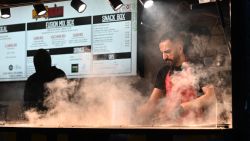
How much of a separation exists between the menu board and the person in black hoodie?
0.08 meters

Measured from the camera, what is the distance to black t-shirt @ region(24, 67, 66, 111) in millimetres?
5891

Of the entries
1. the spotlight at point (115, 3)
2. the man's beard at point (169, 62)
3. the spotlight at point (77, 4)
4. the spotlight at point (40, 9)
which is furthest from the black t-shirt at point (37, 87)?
the man's beard at point (169, 62)

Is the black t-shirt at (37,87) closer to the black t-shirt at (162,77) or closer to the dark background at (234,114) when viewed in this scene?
the dark background at (234,114)

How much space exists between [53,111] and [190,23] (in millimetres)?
2212

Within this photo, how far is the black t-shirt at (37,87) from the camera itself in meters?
5.89

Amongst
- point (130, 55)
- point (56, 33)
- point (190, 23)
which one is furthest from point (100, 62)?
point (190, 23)

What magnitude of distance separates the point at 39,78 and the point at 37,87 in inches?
5.3

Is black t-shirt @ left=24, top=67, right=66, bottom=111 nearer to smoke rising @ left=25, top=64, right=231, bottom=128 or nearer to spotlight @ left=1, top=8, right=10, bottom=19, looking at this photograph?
smoke rising @ left=25, top=64, right=231, bottom=128

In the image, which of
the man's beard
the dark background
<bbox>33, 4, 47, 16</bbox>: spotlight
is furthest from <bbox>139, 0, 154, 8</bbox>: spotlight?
<bbox>33, 4, 47, 16</bbox>: spotlight

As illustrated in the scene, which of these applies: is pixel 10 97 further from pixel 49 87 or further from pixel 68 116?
pixel 68 116

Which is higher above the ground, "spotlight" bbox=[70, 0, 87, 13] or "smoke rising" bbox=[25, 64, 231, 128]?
"spotlight" bbox=[70, 0, 87, 13]

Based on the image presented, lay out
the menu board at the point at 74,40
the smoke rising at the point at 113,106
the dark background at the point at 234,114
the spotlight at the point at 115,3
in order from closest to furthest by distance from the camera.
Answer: the dark background at the point at 234,114
the smoke rising at the point at 113,106
the spotlight at the point at 115,3
the menu board at the point at 74,40

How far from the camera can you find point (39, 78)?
19.6 feet

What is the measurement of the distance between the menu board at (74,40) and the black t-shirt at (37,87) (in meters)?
0.10
